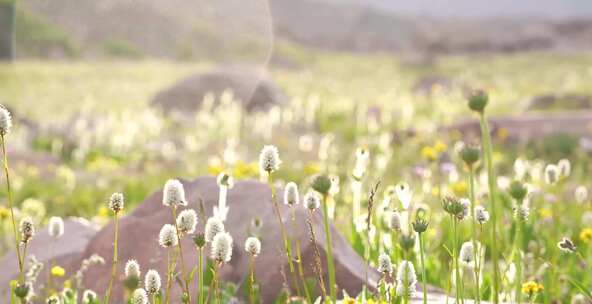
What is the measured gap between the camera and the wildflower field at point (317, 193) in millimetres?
2514

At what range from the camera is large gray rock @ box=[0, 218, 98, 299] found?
462 centimetres

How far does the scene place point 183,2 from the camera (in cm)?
11044

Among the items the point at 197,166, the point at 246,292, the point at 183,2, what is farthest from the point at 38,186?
the point at 183,2

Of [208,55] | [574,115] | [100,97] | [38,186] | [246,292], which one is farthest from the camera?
[208,55]

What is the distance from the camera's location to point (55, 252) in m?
4.87

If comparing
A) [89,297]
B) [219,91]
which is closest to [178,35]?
[219,91]

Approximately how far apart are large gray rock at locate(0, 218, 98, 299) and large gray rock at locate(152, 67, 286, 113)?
16.5m

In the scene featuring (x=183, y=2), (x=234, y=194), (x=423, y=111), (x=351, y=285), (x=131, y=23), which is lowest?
(x=351, y=285)

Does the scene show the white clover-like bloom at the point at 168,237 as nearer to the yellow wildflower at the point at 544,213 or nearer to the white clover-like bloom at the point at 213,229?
the white clover-like bloom at the point at 213,229

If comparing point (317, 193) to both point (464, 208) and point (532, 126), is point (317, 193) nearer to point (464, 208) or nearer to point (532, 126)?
point (464, 208)

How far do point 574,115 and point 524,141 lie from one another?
1971 mm

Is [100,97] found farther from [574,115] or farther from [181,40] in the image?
[181,40]

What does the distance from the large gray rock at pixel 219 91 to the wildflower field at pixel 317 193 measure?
0.51 m

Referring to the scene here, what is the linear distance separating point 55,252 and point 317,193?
2.32 m
